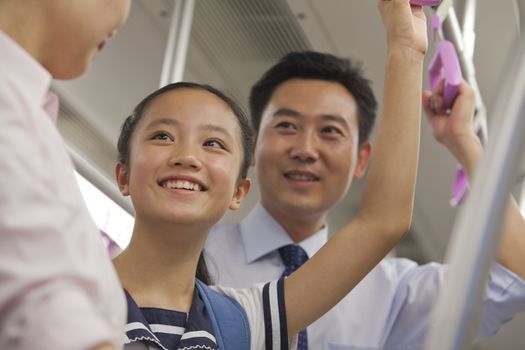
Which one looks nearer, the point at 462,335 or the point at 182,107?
the point at 462,335

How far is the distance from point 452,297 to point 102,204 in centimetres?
129

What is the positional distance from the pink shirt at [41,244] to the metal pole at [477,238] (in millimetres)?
216

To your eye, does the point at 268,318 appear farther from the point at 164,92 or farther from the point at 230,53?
the point at 230,53

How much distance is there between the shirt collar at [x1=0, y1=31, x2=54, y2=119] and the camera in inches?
24.0

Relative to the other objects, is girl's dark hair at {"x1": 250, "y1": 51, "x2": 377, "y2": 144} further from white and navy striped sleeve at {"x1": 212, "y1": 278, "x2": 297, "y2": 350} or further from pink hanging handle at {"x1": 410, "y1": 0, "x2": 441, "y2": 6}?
white and navy striped sleeve at {"x1": 212, "y1": 278, "x2": 297, "y2": 350}

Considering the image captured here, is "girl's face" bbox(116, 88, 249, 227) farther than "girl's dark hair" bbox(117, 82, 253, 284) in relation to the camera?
No

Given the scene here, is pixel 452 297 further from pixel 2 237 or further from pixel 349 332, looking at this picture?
pixel 349 332

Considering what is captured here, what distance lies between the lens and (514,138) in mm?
573

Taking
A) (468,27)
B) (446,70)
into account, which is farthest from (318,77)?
(468,27)

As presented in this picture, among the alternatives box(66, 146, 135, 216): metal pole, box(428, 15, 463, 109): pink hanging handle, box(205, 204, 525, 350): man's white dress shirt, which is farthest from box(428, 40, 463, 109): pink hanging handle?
box(66, 146, 135, 216): metal pole

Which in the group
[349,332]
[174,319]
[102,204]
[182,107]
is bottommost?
[349,332]

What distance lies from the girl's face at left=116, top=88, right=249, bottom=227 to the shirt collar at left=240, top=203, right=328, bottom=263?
487 millimetres

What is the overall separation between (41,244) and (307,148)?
1220 millimetres

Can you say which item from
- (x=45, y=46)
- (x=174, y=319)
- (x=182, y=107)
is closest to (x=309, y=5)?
(x=182, y=107)
